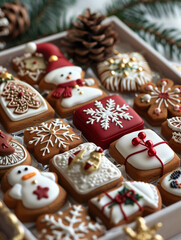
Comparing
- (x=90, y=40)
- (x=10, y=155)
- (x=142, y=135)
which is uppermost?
(x=90, y=40)

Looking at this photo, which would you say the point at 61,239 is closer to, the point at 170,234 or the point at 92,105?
the point at 170,234

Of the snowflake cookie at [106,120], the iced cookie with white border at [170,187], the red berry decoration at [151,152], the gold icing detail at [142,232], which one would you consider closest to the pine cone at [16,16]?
the snowflake cookie at [106,120]

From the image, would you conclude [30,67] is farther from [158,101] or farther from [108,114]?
Result: [158,101]

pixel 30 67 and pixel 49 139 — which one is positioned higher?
pixel 30 67

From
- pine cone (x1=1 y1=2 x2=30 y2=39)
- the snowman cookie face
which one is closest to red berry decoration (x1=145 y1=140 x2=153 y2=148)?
the snowman cookie face

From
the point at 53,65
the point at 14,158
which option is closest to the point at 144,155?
the point at 14,158

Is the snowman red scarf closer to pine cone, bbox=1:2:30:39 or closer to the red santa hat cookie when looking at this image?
the red santa hat cookie
